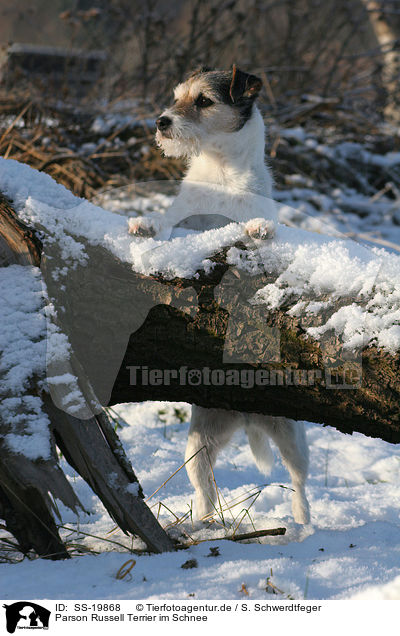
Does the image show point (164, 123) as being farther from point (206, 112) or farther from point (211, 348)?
point (211, 348)

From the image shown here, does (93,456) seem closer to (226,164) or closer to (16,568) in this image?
(16,568)

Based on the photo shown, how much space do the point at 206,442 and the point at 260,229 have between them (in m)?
1.24

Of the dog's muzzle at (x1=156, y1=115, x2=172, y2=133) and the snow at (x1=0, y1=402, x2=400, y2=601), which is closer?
the snow at (x1=0, y1=402, x2=400, y2=601)

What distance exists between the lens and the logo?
1.66 metres

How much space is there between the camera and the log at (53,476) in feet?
6.57

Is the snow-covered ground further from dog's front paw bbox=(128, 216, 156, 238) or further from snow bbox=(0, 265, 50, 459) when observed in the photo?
snow bbox=(0, 265, 50, 459)

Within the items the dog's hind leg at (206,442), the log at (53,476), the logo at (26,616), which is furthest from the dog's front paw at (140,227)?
the logo at (26,616)

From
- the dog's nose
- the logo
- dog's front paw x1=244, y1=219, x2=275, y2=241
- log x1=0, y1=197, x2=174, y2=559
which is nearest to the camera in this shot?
the logo

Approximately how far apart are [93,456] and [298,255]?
116 centimetres

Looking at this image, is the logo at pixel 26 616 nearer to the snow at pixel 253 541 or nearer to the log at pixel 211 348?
the snow at pixel 253 541

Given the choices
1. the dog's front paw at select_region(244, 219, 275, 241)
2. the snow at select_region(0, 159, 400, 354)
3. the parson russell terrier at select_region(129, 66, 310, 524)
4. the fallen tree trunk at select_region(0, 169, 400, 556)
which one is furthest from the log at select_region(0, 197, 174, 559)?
the dog's front paw at select_region(244, 219, 275, 241)

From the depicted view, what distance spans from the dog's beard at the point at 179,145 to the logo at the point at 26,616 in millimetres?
2734

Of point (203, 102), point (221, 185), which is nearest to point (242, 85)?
point (203, 102)

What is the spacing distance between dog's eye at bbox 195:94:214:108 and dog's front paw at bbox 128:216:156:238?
162cm
